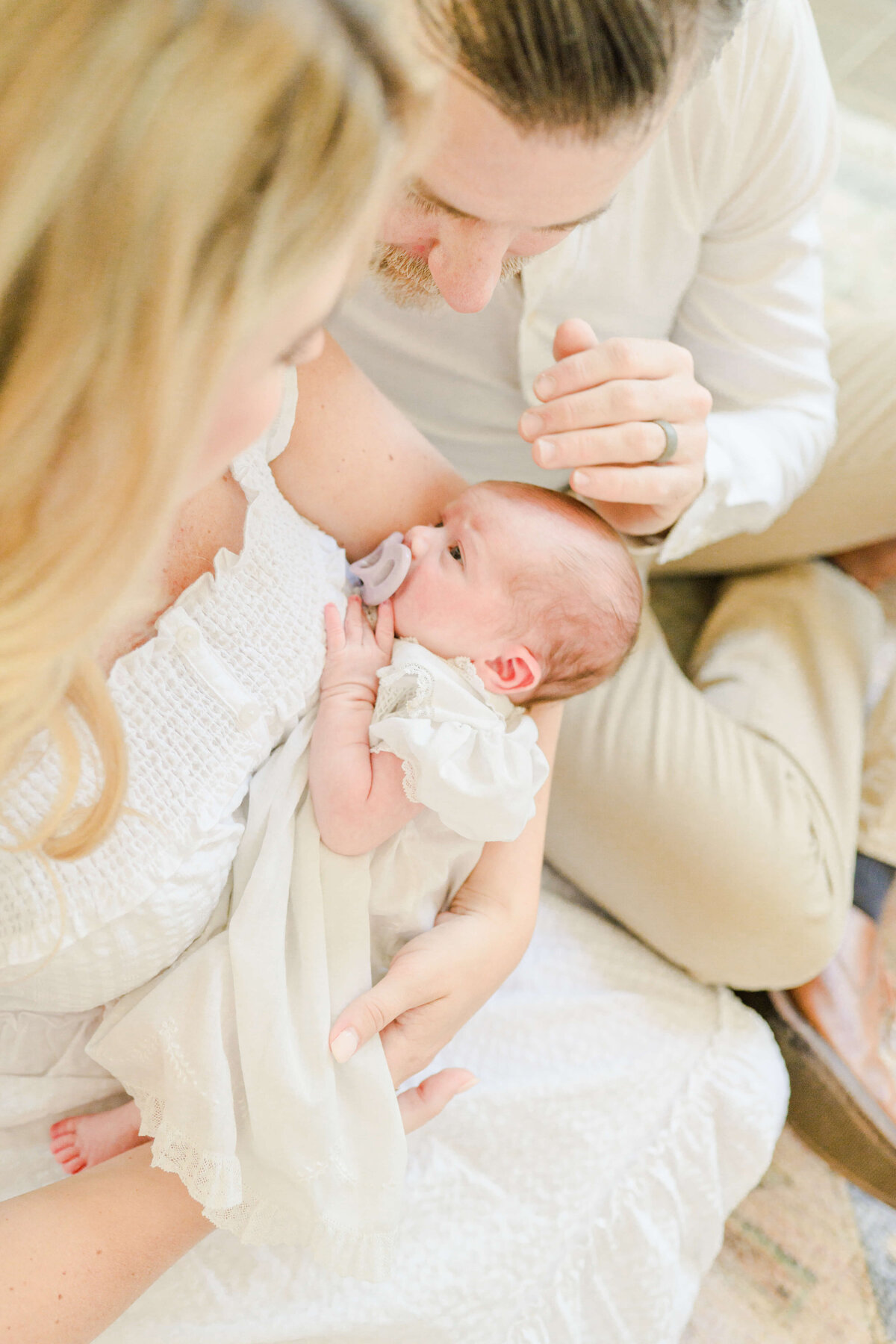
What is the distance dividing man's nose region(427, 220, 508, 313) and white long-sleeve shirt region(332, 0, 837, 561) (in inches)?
11.9

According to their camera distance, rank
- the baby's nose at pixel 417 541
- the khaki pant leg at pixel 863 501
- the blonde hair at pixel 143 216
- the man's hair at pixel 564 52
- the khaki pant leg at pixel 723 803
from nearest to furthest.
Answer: the blonde hair at pixel 143 216
the man's hair at pixel 564 52
the baby's nose at pixel 417 541
the khaki pant leg at pixel 723 803
the khaki pant leg at pixel 863 501

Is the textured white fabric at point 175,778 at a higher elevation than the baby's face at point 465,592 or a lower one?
higher

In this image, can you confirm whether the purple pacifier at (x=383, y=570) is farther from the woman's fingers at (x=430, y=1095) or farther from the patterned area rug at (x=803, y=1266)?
the patterned area rug at (x=803, y=1266)

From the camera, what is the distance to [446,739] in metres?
0.82

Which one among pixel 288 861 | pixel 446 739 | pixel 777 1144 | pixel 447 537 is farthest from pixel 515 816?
pixel 777 1144

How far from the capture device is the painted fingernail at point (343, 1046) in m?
0.80

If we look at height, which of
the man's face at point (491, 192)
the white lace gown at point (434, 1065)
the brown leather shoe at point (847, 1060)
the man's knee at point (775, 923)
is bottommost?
the brown leather shoe at point (847, 1060)

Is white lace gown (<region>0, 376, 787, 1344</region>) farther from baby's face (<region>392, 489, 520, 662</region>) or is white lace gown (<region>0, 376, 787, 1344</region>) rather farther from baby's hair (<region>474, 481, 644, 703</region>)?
baby's hair (<region>474, 481, 644, 703</region>)

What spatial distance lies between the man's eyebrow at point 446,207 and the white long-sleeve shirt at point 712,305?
30cm

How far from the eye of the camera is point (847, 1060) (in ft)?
4.28

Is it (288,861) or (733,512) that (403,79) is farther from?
(733,512)

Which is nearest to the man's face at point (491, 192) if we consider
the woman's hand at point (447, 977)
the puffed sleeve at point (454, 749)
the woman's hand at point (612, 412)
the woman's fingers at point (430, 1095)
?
the woman's hand at point (612, 412)

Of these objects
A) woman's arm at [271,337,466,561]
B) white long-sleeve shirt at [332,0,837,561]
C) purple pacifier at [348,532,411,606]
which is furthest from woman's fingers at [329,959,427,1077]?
white long-sleeve shirt at [332,0,837,561]

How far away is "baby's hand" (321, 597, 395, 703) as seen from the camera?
2.86 feet
